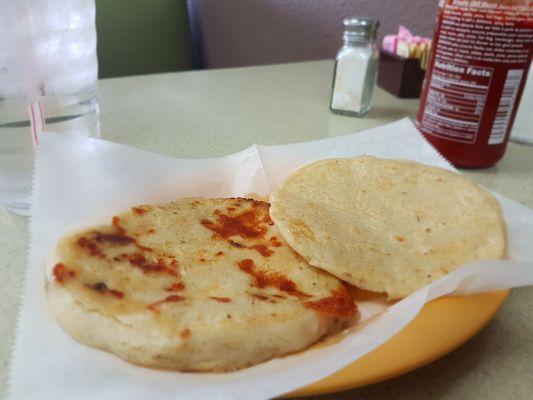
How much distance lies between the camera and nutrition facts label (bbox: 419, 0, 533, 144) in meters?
0.88

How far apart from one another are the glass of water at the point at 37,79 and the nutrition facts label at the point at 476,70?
67cm

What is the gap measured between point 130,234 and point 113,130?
680mm

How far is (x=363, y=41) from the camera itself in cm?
129

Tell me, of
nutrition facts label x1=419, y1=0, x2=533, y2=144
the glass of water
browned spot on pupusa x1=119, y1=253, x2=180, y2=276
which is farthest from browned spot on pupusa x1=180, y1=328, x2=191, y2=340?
nutrition facts label x1=419, y1=0, x2=533, y2=144

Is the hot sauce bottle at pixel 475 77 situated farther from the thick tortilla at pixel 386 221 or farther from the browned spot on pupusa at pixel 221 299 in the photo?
the browned spot on pupusa at pixel 221 299

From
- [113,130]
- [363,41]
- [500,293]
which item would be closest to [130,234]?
[500,293]

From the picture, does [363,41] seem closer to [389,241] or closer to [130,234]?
[389,241]

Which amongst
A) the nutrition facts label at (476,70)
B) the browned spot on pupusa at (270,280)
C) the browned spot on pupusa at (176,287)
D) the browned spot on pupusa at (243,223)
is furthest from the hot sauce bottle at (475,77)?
the browned spot on pupusa at (176,287)

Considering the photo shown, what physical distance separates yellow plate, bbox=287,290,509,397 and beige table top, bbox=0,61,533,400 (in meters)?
0.05

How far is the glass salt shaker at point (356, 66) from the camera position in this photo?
4.21 ft

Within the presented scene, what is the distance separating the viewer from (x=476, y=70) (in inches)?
36.7

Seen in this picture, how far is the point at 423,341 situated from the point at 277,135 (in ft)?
2.63

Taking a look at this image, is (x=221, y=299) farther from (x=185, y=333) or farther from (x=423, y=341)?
(x=423, y=341)

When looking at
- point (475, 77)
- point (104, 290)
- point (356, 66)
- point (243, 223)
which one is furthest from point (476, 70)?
point (104, 290)
